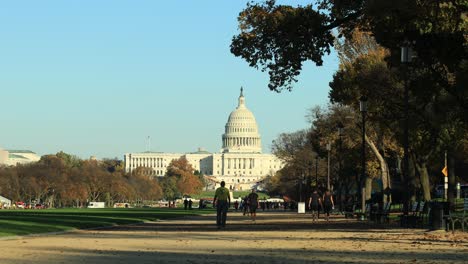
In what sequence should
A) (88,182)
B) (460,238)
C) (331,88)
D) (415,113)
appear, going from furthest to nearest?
(88,182) < (331,88) < (415,113) < (460,238)

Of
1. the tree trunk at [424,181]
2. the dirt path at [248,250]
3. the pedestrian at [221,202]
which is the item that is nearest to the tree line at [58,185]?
the tree trunk at [424,181]

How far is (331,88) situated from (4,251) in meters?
37.0

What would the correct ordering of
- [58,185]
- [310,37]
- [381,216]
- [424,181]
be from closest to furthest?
1. [310,37]
2. [381,216]
3. [424,181]
4. [58,185]

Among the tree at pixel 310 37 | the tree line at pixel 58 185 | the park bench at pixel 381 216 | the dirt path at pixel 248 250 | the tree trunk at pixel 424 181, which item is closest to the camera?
the dirt path at pixel 248 250

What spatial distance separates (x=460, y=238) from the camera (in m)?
25.6

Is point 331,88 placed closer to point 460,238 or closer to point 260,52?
point 260,52

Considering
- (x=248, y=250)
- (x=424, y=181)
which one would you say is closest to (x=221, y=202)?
(x=248, y=250)

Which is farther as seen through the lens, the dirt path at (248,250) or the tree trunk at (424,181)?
the tree trunk at (424,181)

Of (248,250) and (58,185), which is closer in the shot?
(248,250)

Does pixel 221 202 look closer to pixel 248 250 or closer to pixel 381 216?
pixel 381 216

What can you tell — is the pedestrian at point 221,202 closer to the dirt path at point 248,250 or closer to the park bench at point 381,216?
the dirt path at point 248,250

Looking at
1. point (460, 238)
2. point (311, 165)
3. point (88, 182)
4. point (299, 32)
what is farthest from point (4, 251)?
point (88, 182)

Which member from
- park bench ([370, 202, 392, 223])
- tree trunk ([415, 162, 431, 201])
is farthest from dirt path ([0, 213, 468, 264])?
tree trunk ([415, 162, 431, 201])

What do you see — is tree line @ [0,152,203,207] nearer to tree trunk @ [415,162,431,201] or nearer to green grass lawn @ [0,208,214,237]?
green grass lawn @ [0,208,214,237]
